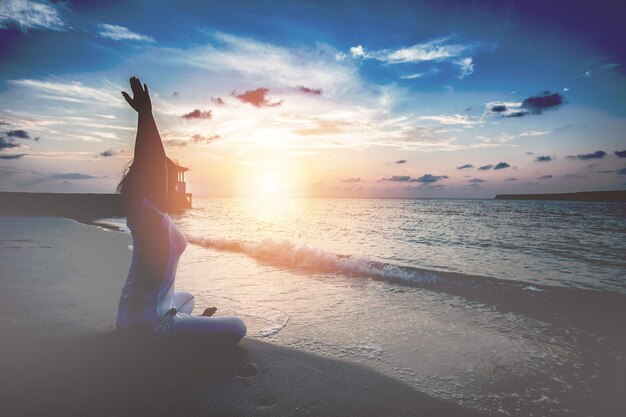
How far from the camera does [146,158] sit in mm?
2785

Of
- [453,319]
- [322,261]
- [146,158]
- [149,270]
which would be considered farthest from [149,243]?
[322,261]

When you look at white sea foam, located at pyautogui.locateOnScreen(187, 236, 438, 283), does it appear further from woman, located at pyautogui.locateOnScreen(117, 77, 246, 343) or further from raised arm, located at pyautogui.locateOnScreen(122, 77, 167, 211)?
raised arm, located at pyautogui.locateOnScreen(122, 77, 167, 211)

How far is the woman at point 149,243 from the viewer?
2.77 metres

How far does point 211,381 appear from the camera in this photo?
3.02 meters

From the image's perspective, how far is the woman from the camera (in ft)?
9.08

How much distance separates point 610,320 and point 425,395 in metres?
5.27

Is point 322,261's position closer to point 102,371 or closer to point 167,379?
point 167,379

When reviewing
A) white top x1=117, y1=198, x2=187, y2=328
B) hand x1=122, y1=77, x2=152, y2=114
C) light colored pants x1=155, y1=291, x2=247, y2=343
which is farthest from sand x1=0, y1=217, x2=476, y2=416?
hand x1=122, y1=77, x2=152, y2=114

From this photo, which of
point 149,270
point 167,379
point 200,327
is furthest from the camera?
point 200,327

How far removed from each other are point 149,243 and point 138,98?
4.15ft

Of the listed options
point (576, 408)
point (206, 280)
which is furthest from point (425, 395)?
point (206, 280)

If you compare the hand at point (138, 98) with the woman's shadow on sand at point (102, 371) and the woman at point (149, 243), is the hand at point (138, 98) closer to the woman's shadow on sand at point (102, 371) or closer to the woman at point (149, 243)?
the woman at point (149, 243)

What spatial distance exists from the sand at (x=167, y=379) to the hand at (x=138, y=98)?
217 centimetres

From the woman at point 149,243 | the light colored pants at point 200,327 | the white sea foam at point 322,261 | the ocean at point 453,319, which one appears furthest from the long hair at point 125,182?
the white sea foam at point 322,261
